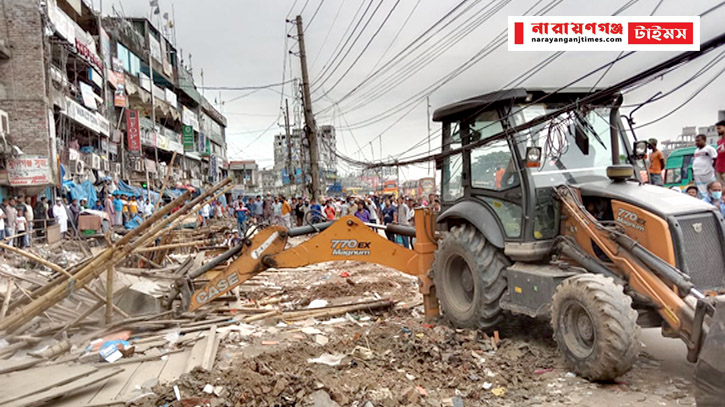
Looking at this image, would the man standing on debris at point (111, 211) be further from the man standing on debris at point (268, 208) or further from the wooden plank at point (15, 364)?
the wooden plank at point (15, 364)

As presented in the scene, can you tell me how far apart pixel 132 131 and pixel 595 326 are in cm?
3242

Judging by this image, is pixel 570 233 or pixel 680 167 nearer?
pixel 570 233

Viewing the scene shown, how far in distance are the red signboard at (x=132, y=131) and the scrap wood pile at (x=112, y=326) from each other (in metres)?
25.9

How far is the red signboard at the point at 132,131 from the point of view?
31.5m

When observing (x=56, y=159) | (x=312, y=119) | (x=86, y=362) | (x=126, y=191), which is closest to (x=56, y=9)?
(x=56, y=159)

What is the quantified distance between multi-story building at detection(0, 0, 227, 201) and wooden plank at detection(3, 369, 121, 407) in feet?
22.6

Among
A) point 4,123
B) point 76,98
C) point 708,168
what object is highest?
point 76,98

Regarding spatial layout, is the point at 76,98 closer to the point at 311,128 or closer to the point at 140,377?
the point at 311,128

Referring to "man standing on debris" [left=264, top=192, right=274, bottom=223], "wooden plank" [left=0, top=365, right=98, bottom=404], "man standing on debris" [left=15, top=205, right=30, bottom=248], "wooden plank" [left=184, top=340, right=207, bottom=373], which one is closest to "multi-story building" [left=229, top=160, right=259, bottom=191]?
"man standing on debris" [left=264, top=192, right=274, bottom=223]

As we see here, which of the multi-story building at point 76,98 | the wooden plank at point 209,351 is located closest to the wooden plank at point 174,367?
the wooden plank at point 209,351

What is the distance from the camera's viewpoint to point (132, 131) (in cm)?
3159

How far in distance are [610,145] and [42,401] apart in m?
6.00

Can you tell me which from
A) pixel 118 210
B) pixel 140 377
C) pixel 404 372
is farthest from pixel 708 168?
pixel 118 210

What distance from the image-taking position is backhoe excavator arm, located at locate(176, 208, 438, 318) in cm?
691
